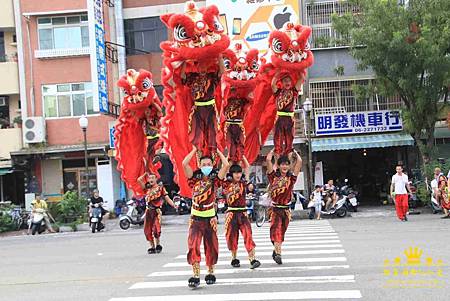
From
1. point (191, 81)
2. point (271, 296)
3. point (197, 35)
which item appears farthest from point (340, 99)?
point (271, 296)

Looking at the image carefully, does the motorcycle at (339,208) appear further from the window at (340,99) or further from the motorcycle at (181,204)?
the motorcycle at (181,204)

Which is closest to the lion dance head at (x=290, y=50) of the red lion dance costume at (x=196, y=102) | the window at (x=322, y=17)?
the red lion dance costume at (x=196, y=102)

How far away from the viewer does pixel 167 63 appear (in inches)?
326

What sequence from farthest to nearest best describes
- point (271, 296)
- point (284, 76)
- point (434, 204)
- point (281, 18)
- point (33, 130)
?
point (33, 130) → point (281, 18) → point (434, 204) → point (284, 76) → point (271, 296)

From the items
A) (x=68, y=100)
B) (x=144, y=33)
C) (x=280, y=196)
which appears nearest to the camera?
(x=280, y=196)

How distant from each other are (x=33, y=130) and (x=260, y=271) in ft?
61.9

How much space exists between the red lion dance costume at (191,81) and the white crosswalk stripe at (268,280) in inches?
56.4

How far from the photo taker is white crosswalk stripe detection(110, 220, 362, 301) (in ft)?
23.8

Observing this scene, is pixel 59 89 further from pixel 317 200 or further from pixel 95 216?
pixel 317 200

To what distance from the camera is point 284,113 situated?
9.62 meters

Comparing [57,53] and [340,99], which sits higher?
[57,53]

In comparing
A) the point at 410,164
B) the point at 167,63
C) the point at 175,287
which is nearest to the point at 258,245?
the point at 175,287

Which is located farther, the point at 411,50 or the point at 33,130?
the point at 33,130

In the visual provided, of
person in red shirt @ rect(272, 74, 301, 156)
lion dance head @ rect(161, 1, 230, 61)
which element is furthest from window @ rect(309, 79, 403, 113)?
lion dance head @ rect(161, 1, 230, 61)
